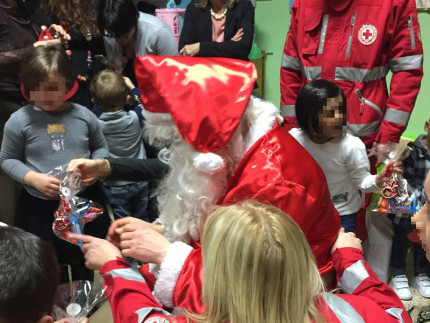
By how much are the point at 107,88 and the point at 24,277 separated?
178cm

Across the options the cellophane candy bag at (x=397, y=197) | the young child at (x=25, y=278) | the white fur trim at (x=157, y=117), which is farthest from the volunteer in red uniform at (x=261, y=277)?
the cellophane candy bag at (x=397, y=197)

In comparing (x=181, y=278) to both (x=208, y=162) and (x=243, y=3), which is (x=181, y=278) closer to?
(x=208, y=162)

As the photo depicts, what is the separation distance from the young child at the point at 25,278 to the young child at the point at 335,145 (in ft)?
4.72

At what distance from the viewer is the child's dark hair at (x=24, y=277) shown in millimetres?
1128

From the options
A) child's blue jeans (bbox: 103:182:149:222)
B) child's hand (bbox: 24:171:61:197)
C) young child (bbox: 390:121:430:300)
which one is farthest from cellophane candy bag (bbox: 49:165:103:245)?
young child (bbox: 390:121:430:300)

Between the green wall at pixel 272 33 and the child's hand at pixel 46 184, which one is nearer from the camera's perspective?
the child's hand at pixel 46 184

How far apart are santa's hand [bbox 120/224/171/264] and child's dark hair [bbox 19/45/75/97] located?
100cm

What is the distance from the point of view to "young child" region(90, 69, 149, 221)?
2.80m

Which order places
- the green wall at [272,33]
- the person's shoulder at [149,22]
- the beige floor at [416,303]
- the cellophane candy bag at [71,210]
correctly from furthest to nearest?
the green wall at [272,33]
the person's shoulder at [149,22]
the beige floor at [416,303]
the cellophane candy bag at [71,210]

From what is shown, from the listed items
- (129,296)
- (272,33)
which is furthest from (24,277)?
(272,33)

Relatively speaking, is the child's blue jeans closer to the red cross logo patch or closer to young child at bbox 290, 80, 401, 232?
young child at bbox 290, 80, 401, 232

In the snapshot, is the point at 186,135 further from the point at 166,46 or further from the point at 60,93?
the point at 166,46

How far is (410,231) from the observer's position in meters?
2.75

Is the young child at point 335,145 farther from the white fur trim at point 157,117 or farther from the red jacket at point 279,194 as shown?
the white fur trim at point 157,117
